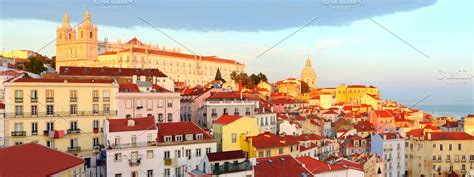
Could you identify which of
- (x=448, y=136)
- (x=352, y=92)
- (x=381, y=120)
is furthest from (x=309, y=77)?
(x=448, y=136)

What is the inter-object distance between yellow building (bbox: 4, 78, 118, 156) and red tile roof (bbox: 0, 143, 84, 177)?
7506mm

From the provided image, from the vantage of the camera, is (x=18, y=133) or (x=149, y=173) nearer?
(x=149, y=173)

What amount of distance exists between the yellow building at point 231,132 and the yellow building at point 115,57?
5626 centimetres

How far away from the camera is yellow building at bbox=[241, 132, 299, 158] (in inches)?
1005

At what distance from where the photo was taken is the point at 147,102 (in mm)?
28859

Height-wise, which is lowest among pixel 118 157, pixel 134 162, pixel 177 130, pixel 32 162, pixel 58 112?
pixel 134 162

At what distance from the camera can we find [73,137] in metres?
25.1

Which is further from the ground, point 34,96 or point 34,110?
point 34,96

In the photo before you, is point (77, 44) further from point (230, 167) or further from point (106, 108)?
point (230, 167)

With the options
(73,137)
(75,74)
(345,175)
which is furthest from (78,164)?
(75,74)

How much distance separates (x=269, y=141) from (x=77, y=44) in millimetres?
72165

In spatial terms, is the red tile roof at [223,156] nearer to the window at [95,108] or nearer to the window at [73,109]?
the window at [95,108]

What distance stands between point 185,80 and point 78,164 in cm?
7726

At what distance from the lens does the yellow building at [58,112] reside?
24000 mm
